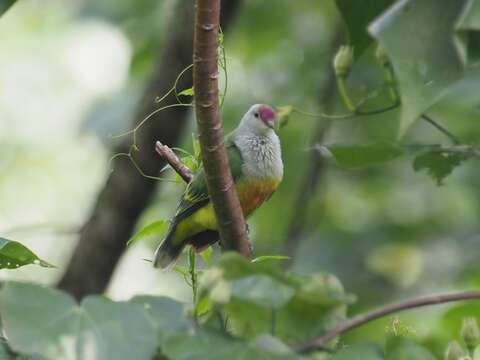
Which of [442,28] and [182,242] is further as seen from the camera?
[182,242]

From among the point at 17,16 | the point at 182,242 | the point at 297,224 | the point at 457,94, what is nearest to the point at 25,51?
the point at 17,16

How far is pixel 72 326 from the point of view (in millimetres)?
990

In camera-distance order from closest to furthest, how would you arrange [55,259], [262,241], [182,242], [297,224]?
[182,242] → [297,224] → [262,241] → [55,259]

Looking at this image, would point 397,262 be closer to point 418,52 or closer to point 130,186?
point 130,186

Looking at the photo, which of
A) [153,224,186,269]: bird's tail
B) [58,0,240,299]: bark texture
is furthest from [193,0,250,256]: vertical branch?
[58,0,240,299]: bark texture

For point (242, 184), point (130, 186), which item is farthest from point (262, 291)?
point (130, 186)

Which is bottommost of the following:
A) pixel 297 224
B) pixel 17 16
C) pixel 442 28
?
pixel 297 224

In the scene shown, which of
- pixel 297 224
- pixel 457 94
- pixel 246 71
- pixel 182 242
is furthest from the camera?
pixel 246 71

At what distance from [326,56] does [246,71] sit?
53 centimetres

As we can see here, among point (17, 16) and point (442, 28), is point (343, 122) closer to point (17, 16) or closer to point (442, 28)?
point (17, 16)

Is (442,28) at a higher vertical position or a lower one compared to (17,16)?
higher

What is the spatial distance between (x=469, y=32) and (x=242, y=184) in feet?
5.28

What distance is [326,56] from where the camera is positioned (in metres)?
5.30

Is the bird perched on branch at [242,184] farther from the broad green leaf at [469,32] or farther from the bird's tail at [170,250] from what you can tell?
the broad green leaf at [469,32]
